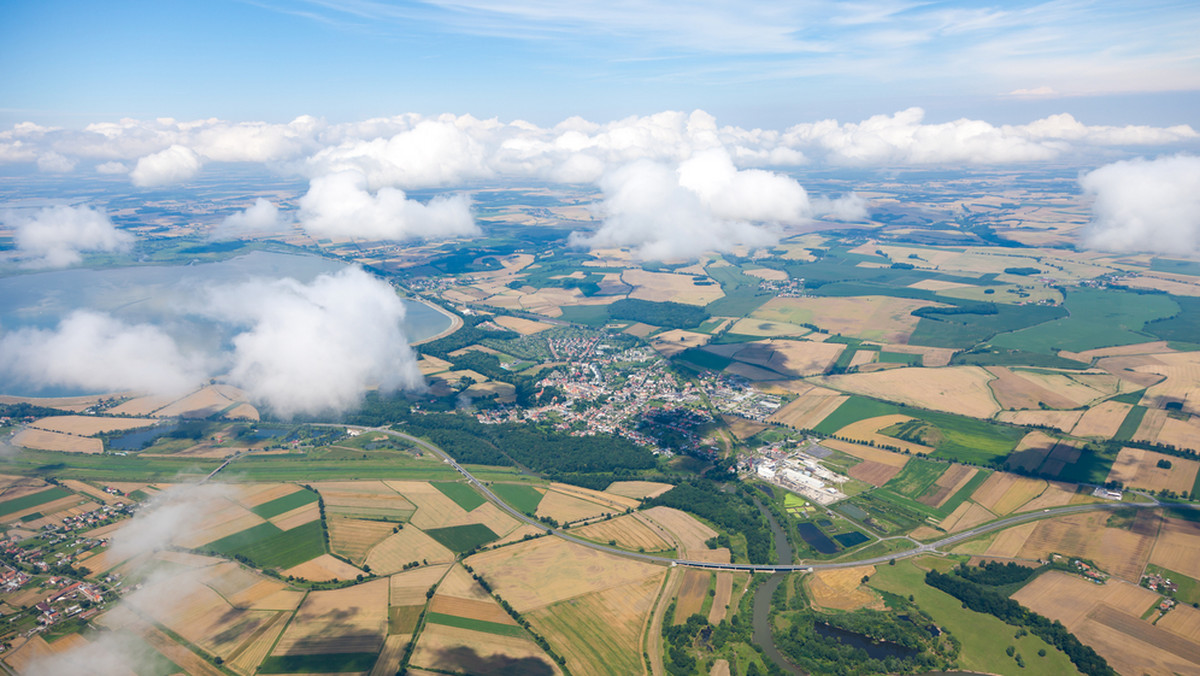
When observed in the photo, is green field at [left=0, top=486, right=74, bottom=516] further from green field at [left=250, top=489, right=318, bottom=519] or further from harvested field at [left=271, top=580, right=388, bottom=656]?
harvested field at [left=271, top=580, right=388, bottom=656]

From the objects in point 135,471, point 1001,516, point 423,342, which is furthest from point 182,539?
point 1001,516

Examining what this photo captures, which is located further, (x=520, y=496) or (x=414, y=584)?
(x=520, y=496)

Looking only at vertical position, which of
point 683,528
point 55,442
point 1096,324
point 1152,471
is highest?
point 1096,324

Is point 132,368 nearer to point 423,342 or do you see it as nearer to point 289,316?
point 289,316

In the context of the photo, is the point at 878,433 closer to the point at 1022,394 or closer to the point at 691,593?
the point at 1022,394

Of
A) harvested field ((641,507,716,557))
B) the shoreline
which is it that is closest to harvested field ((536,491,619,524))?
harvested field ((641,507,716,557))

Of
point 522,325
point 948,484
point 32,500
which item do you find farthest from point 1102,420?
point 32,500
